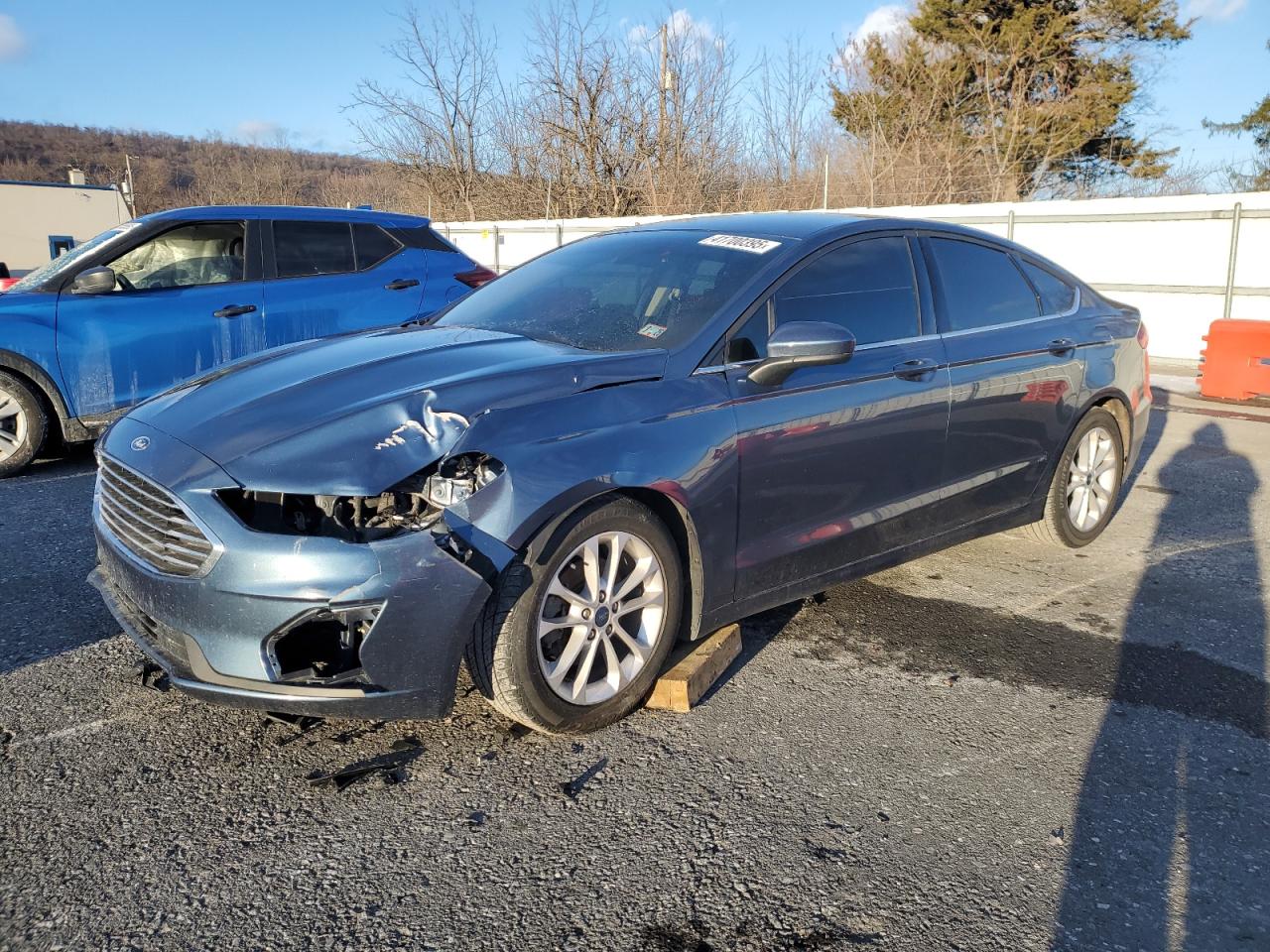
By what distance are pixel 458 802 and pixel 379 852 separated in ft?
0.95

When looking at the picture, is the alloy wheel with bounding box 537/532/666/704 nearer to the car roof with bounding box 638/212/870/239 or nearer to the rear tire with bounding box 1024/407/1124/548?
the car roof with bounding box 638/212/870/239

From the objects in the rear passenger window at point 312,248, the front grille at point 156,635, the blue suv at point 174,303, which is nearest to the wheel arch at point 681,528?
the front grille at point 156,635

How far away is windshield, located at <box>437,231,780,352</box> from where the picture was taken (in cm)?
357

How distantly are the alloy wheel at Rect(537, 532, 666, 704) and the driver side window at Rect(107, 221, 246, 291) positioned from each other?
5019mm

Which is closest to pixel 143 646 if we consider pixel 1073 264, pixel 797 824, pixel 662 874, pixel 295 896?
pixel 295 896

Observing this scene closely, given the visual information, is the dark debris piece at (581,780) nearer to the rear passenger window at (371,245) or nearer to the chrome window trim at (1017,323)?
the chrome window trim at (1017,323)

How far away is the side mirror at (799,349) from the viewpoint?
3418mm

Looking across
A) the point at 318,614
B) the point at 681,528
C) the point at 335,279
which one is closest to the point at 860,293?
the point at 681,528

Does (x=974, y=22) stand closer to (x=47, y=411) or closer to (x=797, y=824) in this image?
(x=47, y=411)

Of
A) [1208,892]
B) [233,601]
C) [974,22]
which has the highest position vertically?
[974,22]

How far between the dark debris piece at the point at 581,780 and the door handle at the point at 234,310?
5.04m

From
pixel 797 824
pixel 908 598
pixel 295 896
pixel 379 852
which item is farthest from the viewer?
pixel 908 598

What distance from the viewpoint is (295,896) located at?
235cm

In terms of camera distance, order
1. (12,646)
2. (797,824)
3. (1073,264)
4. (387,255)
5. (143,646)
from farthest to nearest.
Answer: (1073,264), (387,255), (12,646), (143,646), (797,824)
